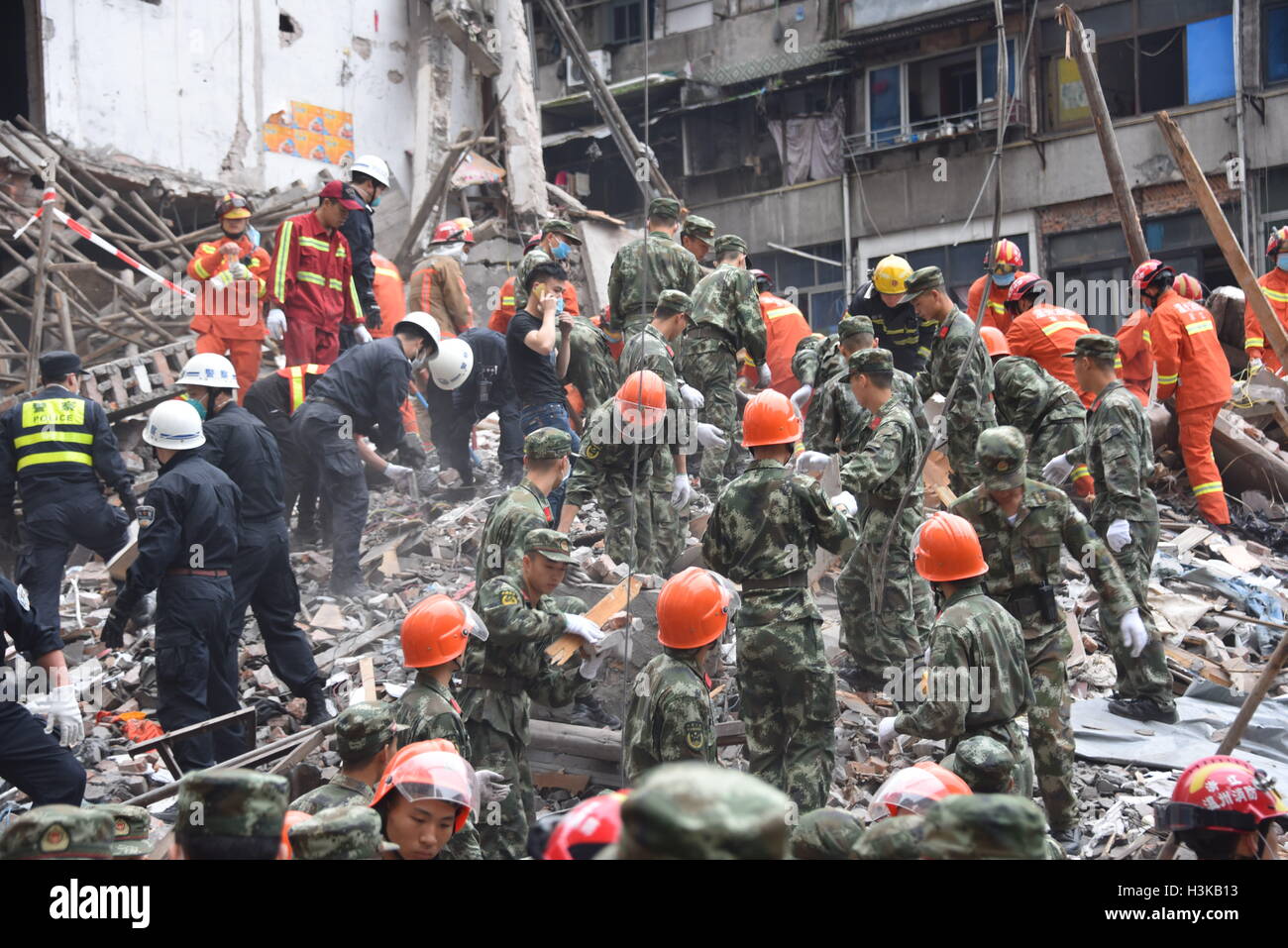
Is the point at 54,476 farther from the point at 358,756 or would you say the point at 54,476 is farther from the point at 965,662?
the point at 965,662

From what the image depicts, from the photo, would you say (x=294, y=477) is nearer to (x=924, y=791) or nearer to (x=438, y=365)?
(x=438, y=365)

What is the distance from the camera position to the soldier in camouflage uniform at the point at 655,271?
917 cm

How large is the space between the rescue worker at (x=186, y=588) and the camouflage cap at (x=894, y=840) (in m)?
4.45

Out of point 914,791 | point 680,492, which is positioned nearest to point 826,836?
point 914,791

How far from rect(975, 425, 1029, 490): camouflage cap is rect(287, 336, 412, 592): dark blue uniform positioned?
4370mm

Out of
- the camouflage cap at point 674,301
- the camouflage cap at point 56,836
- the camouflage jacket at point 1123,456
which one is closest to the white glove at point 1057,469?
the camouflage jacket at point 1123,456

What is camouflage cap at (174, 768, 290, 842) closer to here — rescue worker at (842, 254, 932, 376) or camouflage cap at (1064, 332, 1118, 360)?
camouflage cap at (1064, 332, 1118, 360)

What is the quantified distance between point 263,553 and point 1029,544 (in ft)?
13.5

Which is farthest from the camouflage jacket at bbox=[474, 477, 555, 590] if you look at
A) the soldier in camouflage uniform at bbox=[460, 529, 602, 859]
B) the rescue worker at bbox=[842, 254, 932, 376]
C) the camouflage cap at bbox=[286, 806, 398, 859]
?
the rescue worker at bbox=[842, 254, 932, 376]

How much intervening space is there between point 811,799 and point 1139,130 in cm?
1879

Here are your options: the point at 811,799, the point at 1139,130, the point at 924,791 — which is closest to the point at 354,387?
the point at 811,799

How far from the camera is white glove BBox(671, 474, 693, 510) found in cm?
784

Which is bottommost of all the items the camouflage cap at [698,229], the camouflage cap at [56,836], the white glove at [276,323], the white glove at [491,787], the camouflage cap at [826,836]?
the white glove at [491,787]

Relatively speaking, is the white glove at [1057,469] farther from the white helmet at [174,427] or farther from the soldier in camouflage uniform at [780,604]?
the white helmet at [174,427]
